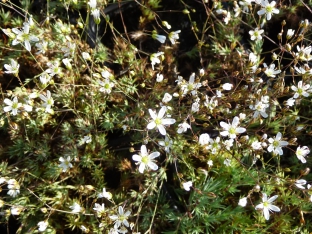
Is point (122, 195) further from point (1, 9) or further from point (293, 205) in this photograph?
point (1, 9)

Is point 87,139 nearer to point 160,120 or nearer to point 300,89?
point 160,120

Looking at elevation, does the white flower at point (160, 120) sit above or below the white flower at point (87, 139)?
above

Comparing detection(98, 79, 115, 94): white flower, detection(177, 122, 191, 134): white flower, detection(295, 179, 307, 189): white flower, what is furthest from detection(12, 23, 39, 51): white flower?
detection(295, 179, 307, 189): white flower

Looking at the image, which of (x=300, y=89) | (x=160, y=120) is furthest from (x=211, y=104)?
(x=300, y=89)

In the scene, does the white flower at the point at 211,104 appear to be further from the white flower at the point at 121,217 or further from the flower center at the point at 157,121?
the white flower at the point at 121,217

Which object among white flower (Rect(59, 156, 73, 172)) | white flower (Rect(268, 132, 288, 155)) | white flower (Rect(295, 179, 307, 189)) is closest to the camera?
white flower (Rect(295, 179, 307, 189))

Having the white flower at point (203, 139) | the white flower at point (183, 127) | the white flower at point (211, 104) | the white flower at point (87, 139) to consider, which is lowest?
the white flower at point (87, 139)

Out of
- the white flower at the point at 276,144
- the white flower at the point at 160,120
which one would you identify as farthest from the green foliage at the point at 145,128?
the white flower at the point at 160,120

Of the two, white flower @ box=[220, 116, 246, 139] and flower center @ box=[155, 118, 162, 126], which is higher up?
flower center @ box=[155, 118, 162, 126]

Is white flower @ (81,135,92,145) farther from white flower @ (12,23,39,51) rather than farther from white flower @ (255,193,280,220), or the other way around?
white flower @ (255,193,280,220)

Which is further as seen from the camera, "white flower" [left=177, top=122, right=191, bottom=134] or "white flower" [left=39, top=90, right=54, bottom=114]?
"white flower" [left=39, top=90, right=54, bottom=114]

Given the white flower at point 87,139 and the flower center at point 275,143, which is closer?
the flower center at point 275,143

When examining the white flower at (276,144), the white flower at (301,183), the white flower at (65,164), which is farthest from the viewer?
the white flower at (65,164)

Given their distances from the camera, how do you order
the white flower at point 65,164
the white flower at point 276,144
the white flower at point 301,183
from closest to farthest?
the white flower at point 301,183 < the white flower at point 276,144 < the white flower at point 65,164
